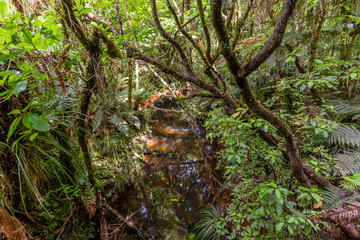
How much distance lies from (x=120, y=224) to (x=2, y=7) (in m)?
2.83

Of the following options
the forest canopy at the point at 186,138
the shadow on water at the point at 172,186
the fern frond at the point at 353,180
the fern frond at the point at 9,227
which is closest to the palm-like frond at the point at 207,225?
the forest canopy at the point at 186,138

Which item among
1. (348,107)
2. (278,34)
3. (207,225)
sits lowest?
(207,225)

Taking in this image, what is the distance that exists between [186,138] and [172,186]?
1.77 meters

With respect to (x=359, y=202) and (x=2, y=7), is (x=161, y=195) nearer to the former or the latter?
(x=359, y=202)

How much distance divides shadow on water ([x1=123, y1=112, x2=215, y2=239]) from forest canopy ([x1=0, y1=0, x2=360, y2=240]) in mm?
26

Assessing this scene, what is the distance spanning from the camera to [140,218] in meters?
2.87

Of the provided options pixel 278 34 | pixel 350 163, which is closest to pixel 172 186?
pixel 350 163

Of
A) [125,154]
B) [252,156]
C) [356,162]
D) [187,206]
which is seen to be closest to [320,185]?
[356,162]

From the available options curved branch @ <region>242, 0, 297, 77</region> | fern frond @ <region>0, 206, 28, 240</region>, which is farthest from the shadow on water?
curved branch @ <region>242, 0, 297, 77</region>

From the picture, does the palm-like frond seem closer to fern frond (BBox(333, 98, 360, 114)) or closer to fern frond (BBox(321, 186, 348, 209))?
fern frond (BBox(321, 186, 348, 209))

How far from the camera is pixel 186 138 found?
504 cm

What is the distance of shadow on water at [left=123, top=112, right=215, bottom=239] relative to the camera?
9.25 feet

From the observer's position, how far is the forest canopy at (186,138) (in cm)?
117

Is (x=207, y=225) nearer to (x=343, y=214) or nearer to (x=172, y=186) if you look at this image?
(x=172, y=186)
